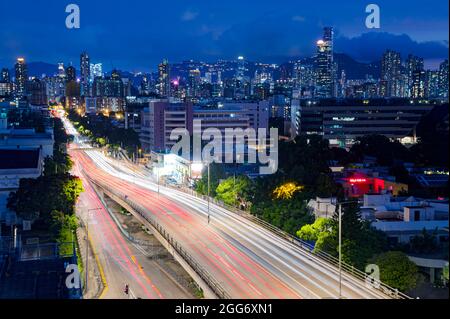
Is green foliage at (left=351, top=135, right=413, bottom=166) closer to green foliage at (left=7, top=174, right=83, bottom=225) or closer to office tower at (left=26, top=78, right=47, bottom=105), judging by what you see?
green foliage at (left=7, top=174, right=83, bottom=225)

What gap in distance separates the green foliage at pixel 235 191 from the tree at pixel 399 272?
10457 millimetres

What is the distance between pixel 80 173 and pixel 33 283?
22727 millimetres

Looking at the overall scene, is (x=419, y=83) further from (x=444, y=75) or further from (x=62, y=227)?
(x=62, y=227)

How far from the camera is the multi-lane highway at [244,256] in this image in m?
11.7

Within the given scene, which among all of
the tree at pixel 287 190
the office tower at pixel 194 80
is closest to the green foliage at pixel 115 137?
the tree at pixel 287 190

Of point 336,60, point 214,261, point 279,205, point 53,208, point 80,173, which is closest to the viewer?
point 214,261

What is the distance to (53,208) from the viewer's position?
69.4 feet

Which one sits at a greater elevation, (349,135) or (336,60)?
(336,60)

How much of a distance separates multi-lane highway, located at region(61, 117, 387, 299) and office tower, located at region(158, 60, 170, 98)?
333 feet

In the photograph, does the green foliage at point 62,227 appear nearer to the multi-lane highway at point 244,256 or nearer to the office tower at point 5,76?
the multi-lane highway at point 244,256
